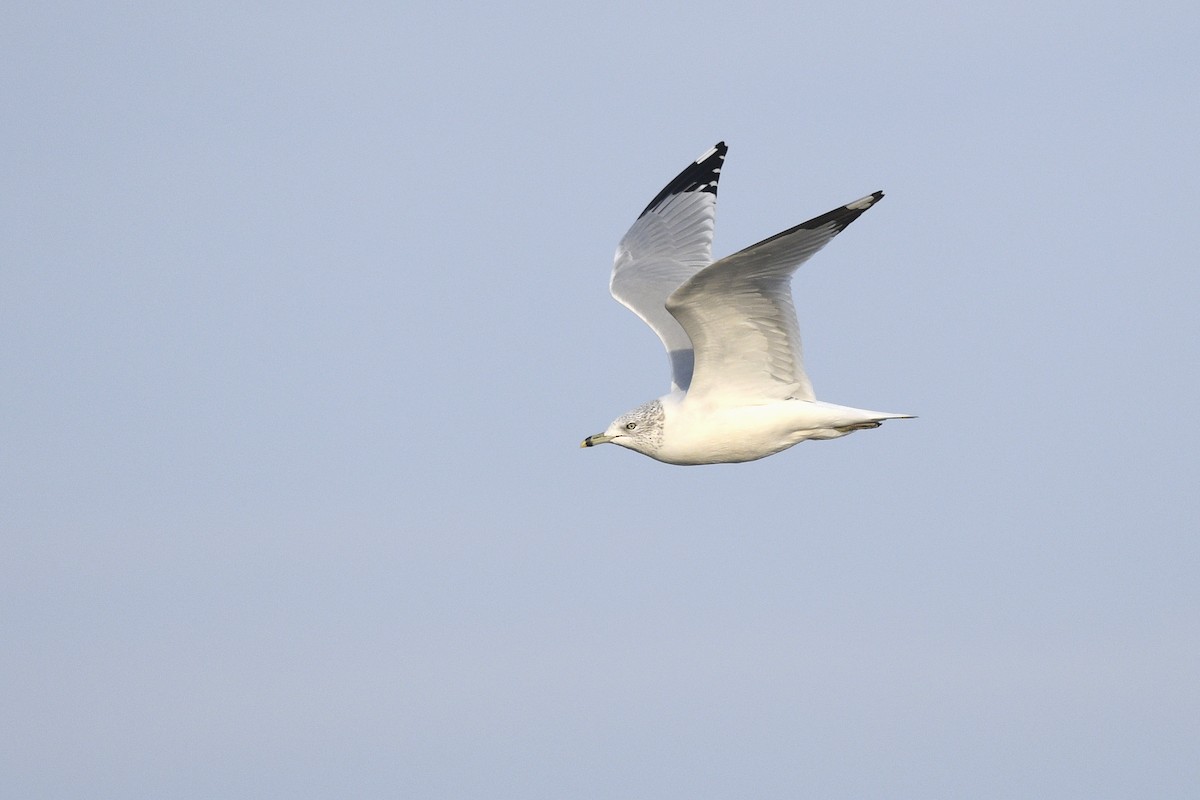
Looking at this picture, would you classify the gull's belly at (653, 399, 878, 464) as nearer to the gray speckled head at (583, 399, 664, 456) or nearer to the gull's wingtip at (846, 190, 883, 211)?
the gray speckled head at (583, 399, 664, 456)

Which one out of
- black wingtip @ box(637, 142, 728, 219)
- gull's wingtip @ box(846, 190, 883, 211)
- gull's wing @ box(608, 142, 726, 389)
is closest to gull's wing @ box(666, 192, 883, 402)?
gull's wingtip @ box(846, 190, 883, 211)

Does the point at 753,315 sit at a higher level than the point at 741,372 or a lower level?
higher

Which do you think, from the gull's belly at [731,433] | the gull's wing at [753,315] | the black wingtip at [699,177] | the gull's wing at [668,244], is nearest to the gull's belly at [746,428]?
the gull's belly at [731,433]

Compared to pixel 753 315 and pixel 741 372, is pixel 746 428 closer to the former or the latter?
pixel 741 372

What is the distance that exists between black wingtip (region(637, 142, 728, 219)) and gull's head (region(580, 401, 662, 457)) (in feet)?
12.9

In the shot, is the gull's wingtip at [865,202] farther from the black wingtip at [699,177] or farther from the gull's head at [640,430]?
the black wingtip at [699,177]

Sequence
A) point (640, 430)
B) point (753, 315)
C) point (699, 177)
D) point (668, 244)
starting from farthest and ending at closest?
1. point (699, 177)
2. point (668, 244)
3. point (640, 430)
4. point (753, 315)

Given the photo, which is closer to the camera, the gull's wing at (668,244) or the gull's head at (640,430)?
the gull's head at (640,430)

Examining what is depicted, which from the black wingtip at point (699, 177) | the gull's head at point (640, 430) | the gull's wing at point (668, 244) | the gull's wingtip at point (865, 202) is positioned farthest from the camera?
the black wingtip at point (699, 177)

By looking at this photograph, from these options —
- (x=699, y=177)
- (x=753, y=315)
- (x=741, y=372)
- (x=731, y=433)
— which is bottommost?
(x=731, y=433)

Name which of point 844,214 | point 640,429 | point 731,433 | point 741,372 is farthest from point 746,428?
point 844,214

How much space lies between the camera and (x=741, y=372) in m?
11.8

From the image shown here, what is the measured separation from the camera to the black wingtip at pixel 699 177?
15.6 m

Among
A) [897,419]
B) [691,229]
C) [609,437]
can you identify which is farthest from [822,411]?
[691,229]
